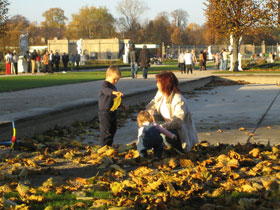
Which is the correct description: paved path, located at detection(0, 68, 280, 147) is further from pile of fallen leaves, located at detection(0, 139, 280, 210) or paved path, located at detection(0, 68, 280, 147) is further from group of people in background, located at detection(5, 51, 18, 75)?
group of people in background, located at detection(5, 51, 18, 75)

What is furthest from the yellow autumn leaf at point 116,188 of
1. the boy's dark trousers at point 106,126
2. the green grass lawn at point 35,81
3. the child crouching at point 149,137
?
the green grass lawn at point 35,81

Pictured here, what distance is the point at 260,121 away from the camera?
10969mm

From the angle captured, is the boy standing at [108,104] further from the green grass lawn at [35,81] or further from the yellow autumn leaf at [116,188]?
the green grass lawn at [35,81]

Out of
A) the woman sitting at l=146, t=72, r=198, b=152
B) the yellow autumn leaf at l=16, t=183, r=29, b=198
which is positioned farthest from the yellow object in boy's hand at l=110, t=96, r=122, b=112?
the yellow autumn leaf at l=16, t=183, r=29, b=198

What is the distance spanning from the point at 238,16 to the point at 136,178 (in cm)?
3182

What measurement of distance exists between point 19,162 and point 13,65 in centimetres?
3155

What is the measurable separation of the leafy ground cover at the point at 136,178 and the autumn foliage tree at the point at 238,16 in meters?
29.1

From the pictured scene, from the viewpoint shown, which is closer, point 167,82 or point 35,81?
point 167,82

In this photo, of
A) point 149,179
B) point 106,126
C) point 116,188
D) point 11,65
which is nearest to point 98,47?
point 11,65

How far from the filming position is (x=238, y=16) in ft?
116

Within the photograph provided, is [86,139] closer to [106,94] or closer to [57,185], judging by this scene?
[106,94]

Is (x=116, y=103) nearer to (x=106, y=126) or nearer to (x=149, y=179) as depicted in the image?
(x=106, y=126)

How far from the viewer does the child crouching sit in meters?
6.36

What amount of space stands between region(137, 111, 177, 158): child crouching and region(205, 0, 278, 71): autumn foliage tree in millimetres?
29542
